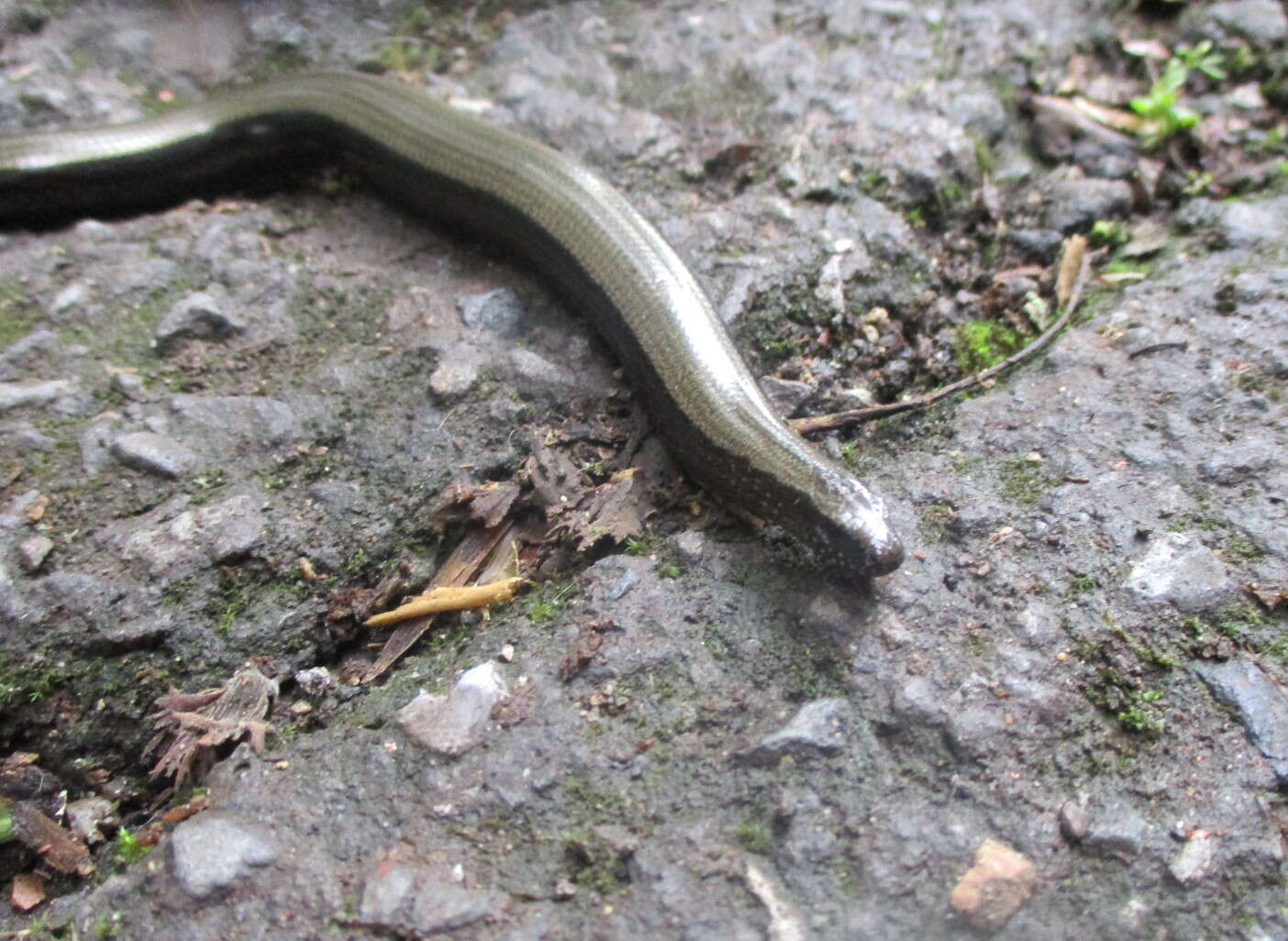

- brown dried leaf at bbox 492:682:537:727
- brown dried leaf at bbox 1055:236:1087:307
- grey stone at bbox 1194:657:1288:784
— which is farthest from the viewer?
brown dried leaf at bbox 1055:236:1087:307

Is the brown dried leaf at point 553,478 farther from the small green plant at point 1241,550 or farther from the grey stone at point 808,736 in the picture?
the small green plant at point 1241,550

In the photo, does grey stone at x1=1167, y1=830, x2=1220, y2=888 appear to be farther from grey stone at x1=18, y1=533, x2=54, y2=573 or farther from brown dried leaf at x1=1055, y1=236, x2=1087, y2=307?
grey stone at x1=18, y1=533, x2=54, y2=573

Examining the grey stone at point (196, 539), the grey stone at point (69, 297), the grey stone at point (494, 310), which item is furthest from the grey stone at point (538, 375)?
the grey stone at point (69, 297)

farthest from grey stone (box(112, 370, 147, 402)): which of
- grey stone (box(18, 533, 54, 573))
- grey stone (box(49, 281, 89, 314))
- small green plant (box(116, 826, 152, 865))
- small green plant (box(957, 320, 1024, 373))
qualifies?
small green plant (box(957, 320, 1024, 373))

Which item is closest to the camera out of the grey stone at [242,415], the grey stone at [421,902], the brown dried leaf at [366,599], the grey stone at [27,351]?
the grey stone at [421,902]

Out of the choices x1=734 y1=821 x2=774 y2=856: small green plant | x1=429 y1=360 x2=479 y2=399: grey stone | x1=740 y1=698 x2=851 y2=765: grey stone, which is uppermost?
x1=429 y1=360 x2=479 y2=399: grey stone

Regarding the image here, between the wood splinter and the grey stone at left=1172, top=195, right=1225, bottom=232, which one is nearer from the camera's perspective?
the wood splinter

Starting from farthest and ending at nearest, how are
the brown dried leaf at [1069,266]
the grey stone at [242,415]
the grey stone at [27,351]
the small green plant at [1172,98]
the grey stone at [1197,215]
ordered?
the small green plant at [1172,98], the grey stone at [1197,215], the brown dried leaf at [1069,266], the grey stone at [27,351], the grey stone at [242,415]
